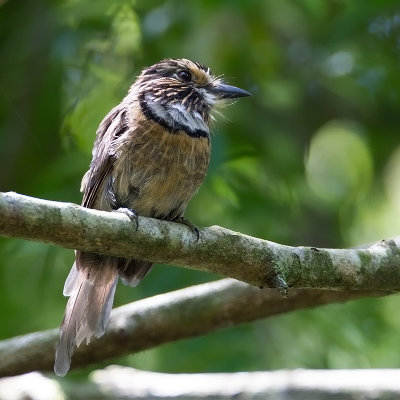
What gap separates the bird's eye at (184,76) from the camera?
454cm

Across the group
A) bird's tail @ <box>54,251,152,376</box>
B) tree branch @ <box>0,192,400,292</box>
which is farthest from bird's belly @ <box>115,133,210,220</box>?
tree branch @ <box>0,192,400,292</box>

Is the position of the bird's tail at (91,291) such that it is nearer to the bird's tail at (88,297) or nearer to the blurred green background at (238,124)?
the bird's tail at (88,297)

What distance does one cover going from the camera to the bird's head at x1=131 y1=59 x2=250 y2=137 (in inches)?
163

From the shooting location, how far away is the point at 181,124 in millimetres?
4125

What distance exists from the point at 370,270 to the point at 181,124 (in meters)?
1.12

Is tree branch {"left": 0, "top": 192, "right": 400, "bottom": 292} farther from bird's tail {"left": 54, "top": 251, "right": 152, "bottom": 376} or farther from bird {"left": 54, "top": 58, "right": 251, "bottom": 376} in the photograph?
bird's tail {"left": 54, "top": 251, "right": 152, "bottom": 376}

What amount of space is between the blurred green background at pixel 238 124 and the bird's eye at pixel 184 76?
36 cm

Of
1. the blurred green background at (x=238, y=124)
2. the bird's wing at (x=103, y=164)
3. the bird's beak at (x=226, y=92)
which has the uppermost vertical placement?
the bird's beak at (x=226, y=92)

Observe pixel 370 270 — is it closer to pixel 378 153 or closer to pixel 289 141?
pixel 289 141

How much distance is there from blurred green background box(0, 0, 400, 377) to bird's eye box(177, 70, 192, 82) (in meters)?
0.36

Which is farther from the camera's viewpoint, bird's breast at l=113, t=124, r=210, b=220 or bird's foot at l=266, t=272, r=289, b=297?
bird's breast at l=113, t=124, r=210, b=220

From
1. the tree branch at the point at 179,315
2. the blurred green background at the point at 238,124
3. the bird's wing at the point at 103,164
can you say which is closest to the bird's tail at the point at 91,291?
the tree branch at the point at 179,315

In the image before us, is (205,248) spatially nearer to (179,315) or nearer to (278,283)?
(278,283)

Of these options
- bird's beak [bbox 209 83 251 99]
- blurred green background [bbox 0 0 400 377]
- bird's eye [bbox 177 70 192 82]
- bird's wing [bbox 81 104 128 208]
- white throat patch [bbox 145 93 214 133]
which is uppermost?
white throat patch [bbox 145 93 214 133]
